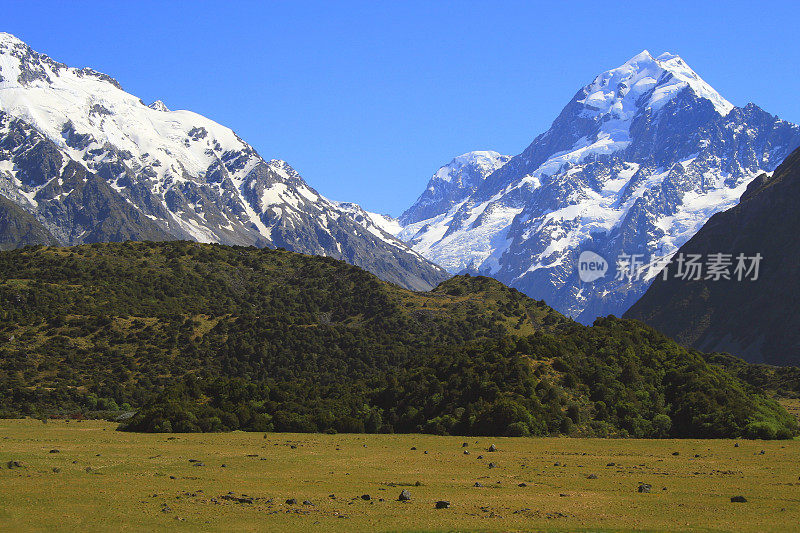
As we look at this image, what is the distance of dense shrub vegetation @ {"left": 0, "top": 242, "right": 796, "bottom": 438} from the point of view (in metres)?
83.7

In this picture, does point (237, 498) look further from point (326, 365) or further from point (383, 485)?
point (326, 365)

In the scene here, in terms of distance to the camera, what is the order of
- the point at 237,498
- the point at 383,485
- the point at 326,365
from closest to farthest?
the point at 237,498, the point at 383,485, the point at 326,365

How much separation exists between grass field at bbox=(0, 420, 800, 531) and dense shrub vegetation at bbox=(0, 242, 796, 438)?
1360cm

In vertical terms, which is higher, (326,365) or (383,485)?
(326,365)

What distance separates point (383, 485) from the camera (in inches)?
1812

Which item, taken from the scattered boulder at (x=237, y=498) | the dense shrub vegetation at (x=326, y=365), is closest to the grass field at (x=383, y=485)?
the scattered boulder at (x=237, y=498)

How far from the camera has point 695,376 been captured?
91500 millimetres

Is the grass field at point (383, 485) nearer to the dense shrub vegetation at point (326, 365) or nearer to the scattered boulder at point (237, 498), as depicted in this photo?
the scattered boulder at point (237, 498)

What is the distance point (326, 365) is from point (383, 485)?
115 metres

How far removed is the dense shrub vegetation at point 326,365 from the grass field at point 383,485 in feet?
44.6

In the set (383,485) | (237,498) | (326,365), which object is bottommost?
(237,498)

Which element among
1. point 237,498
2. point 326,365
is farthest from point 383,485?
point 326,365

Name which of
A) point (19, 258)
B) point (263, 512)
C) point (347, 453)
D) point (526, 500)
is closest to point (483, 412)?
point (347, 453)

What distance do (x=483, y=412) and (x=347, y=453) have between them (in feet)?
74.7
